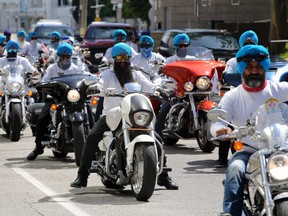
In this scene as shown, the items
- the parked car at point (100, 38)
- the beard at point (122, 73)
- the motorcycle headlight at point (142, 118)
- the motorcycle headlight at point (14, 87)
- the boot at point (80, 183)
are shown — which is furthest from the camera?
the parked car at point (100, 38)

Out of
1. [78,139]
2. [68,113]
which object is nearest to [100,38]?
[68,113]

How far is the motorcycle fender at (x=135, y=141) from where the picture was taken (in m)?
9.80

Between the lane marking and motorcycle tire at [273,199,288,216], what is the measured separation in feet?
10.3

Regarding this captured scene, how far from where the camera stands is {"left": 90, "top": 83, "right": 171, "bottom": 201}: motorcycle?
9.77 meters

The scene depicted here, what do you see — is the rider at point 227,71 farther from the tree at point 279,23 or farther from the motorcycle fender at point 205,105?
the tree at point 279,23

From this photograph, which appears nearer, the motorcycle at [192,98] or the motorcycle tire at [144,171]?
the motorcycle tire at [144,171]

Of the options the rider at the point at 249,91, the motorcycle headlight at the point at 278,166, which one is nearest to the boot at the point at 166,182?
the rider at the point at 249,91

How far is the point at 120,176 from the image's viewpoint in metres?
10.3

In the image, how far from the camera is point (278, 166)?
6664mm

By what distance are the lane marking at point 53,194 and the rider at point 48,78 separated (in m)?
1.00

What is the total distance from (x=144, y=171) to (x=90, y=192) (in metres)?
1.38

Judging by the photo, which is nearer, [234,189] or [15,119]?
[234,189]

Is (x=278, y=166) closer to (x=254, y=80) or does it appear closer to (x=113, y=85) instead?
(x=254, y=80)

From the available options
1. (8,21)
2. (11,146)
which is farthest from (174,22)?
(8,21)
